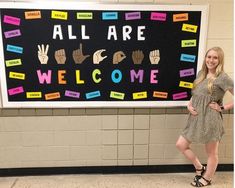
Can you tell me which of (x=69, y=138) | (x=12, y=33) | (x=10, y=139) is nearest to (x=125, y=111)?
(x=69, y=138)

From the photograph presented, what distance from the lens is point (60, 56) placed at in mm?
2768

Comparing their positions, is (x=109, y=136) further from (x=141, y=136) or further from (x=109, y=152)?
(x=141, y=136)

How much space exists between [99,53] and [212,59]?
3.56 ft

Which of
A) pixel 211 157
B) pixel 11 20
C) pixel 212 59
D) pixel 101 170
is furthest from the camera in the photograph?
pixel 101 170

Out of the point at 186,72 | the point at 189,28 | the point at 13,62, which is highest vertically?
the point at 189,28

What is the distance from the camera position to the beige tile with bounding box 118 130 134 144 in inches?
118

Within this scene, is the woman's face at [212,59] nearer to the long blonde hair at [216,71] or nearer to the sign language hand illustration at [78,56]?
the long blonde hair at [216,71]

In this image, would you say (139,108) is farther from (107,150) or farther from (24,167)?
(24,167)

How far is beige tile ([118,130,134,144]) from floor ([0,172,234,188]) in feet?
1.28

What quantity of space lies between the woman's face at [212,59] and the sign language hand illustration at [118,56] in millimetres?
814

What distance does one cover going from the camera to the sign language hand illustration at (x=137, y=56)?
2805 mm

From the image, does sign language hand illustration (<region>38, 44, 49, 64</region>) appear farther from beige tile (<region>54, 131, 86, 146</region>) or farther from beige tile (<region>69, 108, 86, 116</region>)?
beige tile (<region>54, 131, 86, 146</region>)

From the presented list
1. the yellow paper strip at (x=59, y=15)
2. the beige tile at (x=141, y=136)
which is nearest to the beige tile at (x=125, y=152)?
the beige tile at (x=141, y=136)

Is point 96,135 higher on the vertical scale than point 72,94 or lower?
lower
